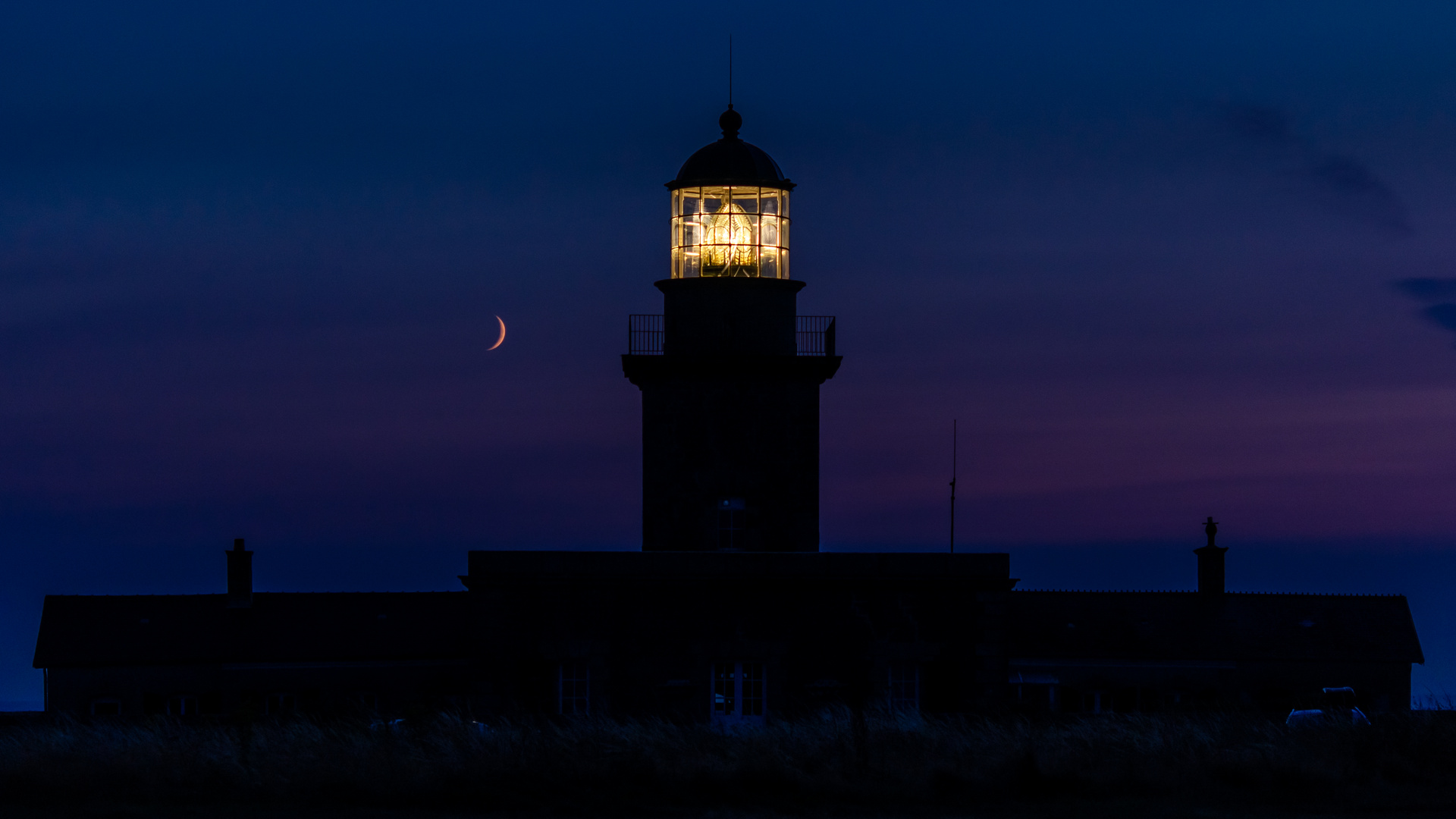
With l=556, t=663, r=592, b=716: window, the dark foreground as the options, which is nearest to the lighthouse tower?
l=556, t=663, r=592, b=716: window

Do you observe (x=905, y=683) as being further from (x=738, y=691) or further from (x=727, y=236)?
(x=727, y=236)

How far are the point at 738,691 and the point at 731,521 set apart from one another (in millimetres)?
3247

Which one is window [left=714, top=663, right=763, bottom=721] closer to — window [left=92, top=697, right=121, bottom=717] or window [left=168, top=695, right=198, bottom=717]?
window [left=168, top=695, right=198, bottom=717]

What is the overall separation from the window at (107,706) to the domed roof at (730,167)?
17.8 metres

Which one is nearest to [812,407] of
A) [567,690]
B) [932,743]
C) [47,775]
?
[567,690]

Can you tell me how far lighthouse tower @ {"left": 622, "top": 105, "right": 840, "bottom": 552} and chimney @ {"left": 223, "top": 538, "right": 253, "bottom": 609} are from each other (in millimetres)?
15740

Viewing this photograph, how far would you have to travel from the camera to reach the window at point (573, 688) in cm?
2509

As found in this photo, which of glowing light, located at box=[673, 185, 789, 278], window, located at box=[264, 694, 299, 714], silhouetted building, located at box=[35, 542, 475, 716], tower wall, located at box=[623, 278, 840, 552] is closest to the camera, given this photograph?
tower wall, located at box=[623, 278, 840, 552]

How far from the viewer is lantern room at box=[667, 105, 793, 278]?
1097 inches

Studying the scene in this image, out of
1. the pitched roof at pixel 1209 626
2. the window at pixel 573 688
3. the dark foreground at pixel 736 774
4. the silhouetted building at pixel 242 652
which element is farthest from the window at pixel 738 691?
the pitched roof at pixel 1209 626

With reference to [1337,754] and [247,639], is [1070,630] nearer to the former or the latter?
[247,639]

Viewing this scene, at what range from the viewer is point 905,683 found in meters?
25.5

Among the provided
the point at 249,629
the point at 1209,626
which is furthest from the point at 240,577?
the point at 1209,626

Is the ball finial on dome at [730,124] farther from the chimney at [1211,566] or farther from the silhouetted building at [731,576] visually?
the chimney at [1211,566]
